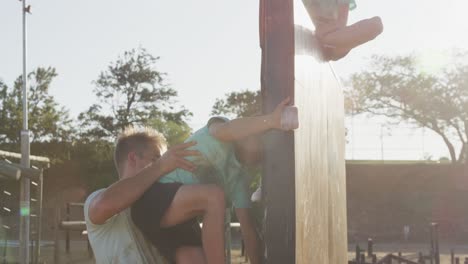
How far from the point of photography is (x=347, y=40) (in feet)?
7.91

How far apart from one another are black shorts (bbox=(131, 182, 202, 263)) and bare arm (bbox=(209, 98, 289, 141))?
0.18 meters

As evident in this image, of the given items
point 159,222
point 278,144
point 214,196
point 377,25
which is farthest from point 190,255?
point 377,25

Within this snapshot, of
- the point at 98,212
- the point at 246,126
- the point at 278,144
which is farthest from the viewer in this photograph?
the point at 98,212

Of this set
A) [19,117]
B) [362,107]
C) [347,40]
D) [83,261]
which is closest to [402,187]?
[362,107]

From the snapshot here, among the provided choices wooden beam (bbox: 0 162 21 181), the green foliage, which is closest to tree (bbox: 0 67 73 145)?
the green foliage

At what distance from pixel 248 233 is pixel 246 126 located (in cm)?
59

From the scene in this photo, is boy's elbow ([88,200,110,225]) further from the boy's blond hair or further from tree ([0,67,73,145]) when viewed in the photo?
tree ([0,67,73,145])

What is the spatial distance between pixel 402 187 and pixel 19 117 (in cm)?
1734

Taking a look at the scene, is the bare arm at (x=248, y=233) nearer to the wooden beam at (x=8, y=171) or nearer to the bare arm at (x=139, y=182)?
the bare arm at (x=139, y=182)

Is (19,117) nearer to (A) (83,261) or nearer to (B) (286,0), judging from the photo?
(A) (83,261)

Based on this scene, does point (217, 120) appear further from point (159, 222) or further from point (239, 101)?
point (239, 101)

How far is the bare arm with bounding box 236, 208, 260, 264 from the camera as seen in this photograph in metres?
2.08

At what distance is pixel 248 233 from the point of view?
2254 millimetres

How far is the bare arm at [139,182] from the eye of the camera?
1.78m
